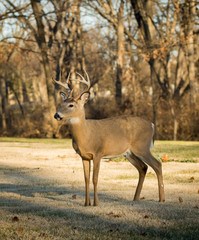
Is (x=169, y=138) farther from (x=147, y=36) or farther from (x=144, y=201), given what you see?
(x=144, y=201)

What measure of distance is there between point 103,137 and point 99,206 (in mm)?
Result: 1200

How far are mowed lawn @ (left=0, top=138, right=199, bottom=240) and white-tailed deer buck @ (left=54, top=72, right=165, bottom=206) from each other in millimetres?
581

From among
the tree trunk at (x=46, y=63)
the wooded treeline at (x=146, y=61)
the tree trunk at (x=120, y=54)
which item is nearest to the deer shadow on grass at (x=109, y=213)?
the wooded treeline at (x=146, y=61)

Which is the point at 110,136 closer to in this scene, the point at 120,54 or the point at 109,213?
the point at 109,213

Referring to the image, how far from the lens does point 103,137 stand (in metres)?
8.20

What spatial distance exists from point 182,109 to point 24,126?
12781mm

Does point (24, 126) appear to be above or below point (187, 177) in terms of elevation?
below

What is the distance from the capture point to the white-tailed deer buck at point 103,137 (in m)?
7.92

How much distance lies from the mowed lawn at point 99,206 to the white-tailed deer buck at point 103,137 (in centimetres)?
58

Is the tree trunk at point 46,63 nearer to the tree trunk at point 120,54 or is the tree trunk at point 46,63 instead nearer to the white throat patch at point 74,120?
the tree trunk at point 120,54

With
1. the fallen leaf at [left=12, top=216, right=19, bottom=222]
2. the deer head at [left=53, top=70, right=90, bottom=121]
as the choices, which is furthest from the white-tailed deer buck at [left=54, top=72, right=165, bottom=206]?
the fallen leaf at [left=12, top=216, right=19, bottom=222]

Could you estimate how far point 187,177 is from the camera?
464 inches

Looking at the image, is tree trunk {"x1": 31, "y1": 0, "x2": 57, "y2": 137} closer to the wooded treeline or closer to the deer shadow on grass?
the wooded treeline

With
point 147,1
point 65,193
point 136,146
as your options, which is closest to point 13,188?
point 65,193
